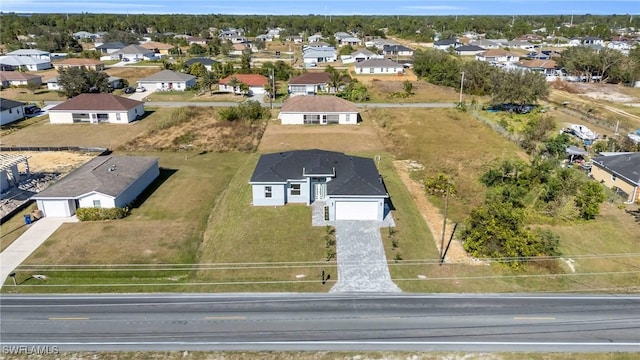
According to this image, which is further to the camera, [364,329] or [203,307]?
[203,307]

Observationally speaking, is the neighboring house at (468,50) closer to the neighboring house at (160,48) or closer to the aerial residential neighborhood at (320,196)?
the aerial residential neighborhood at (320,196)

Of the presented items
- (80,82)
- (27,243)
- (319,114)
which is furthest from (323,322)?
(80,82)

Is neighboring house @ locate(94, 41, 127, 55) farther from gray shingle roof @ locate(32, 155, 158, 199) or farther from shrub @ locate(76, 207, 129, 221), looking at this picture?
shrub @ locate(76, 207, 129, 221)

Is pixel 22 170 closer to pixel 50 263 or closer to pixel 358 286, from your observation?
pixel 50 263

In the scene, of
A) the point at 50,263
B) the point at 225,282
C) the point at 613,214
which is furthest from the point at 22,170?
the point at 613,214

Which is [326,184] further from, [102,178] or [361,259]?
[102,178]

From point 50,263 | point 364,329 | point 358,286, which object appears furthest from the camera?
point 50,263

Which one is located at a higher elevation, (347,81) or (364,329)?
(347,81)

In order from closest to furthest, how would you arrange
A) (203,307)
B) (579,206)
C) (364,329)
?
(364,329), (203,307), (579,206)
